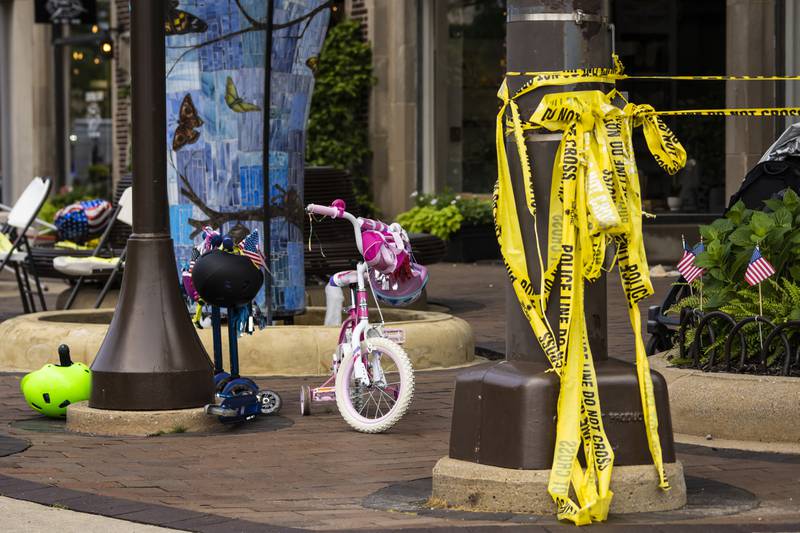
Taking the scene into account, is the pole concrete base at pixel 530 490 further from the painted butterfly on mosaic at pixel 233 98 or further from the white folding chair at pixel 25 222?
the white folding chair at pixel 25 222

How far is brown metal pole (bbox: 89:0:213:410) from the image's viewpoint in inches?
307

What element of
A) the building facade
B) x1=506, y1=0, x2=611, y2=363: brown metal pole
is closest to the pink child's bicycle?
x1=506, y1=0, x2=611, y2=363: brown metal pole

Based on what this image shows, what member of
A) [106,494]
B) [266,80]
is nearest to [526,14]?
[106,494]

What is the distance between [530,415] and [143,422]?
2.72 m

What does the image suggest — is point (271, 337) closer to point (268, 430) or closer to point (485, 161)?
point (268, 430)

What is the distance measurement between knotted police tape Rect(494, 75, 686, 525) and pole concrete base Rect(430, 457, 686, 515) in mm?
61

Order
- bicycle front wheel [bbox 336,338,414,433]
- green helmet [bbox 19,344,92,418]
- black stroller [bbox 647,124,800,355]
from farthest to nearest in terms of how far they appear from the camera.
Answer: black stroller [bbox 647,124,800,355] < green helmet [bbox 19,344,92,418] < bicycle front wheel [bbox 336,338,414,433]

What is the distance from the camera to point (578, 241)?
575 centimetres

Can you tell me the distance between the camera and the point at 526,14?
19.1ft

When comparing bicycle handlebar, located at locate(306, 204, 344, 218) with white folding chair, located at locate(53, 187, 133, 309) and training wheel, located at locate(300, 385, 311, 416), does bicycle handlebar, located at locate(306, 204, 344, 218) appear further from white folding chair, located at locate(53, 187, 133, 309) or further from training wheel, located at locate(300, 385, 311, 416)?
white folding chair, located at locate(53, 187, 133, 309)

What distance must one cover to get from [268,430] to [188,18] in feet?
12.6

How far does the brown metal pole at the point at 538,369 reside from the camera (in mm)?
5680

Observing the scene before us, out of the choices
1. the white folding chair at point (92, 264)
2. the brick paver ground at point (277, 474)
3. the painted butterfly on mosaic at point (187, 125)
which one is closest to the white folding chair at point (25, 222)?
the white folding chair at point (92, 264)

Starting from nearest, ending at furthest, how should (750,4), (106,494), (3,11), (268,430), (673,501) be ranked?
(673,501) → (106,494) → (268,430) → (750,4) → (3,11)
